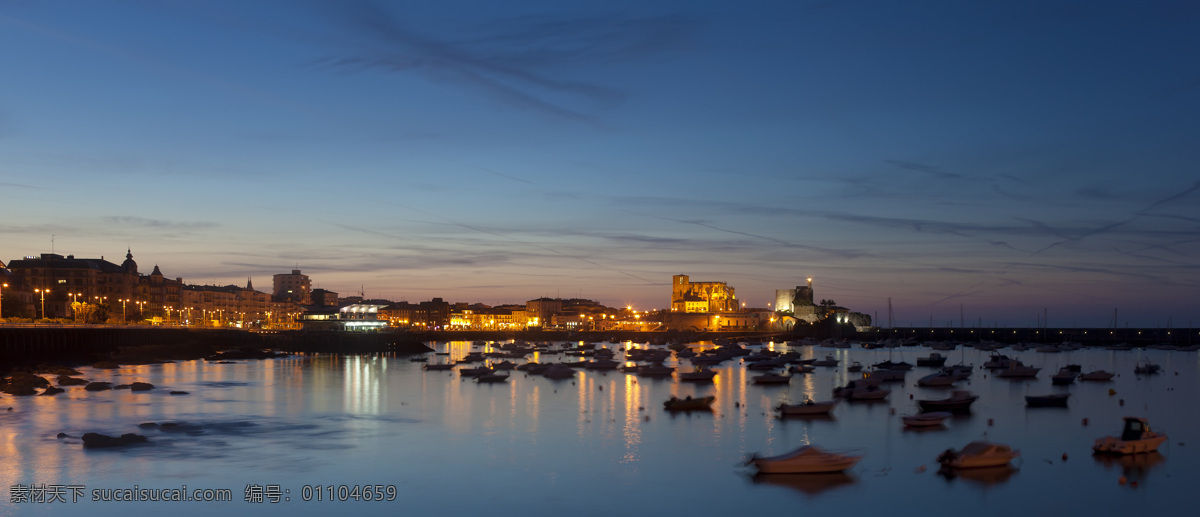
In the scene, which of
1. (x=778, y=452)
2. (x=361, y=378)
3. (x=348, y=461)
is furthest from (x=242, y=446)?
(x=361, y=378)

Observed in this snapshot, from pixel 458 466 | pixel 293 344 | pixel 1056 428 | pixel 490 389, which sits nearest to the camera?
pixel 458 466

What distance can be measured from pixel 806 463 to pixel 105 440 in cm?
2832

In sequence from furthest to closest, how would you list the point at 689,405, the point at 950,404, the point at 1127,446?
the point at 689,405 < the point at 950,404 < the point at 1127,446

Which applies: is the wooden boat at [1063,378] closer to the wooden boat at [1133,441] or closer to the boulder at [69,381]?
the wooden boat at [1133,441]

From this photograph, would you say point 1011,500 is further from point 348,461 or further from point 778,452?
point 348,461

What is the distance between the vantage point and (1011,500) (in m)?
28.3

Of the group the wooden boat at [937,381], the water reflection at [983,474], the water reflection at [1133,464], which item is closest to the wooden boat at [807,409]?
the water reflection at [1133,464]

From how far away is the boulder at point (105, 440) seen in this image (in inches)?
1415

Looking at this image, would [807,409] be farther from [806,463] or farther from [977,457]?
[806,463]

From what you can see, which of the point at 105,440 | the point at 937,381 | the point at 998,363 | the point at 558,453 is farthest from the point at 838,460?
the point at 998,363

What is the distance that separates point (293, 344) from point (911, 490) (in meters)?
112

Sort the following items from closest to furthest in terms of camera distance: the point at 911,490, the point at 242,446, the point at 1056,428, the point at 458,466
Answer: the point at 911,490
the point at 458,466
the point at 242,446
the point at 1056,428

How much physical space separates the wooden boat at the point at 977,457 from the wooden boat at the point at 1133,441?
6.05 metres

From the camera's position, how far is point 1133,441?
116 ft
